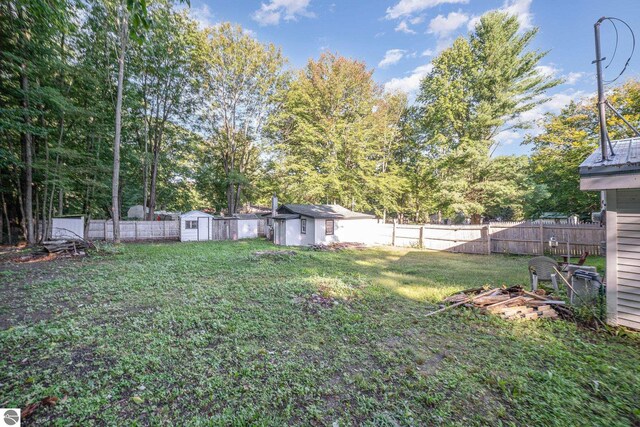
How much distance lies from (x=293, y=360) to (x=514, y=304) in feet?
14.1

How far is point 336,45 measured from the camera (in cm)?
1889

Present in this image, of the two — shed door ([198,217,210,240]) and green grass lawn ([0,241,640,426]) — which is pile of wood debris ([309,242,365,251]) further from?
shed door ([198,217,210,240])

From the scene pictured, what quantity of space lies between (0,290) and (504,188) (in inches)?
817

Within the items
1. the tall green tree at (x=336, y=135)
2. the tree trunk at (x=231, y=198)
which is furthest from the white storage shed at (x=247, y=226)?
the tall green tree at (x=336, y=135)

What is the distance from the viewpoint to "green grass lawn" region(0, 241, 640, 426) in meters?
2.32

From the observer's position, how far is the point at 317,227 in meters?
15.0

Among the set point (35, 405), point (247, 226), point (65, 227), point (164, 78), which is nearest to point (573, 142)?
point (35, 405)

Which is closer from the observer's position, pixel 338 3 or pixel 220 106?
pixel 338 3

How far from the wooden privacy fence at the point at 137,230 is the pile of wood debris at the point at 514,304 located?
18550 mm

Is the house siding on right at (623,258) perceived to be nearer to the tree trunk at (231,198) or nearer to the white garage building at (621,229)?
the white garage building at (621,229)

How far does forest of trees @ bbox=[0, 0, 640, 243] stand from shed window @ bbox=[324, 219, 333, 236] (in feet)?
13.7

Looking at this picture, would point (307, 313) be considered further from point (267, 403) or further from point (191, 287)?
point (191, 287)

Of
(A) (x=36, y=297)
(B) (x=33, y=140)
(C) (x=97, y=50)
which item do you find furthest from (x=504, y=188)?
(B) (x=33, y=140)
